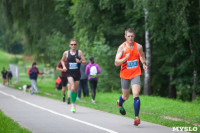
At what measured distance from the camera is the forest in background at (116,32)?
21.3 metres

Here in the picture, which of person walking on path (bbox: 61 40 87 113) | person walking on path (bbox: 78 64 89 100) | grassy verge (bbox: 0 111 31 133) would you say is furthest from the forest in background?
grassy verge (bbox: 0 111 31 133)

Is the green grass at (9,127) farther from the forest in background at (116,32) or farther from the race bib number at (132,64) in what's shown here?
the forest in background at (116,32)

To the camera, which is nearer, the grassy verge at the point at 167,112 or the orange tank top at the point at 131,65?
the orange tank top at the point at 131,65

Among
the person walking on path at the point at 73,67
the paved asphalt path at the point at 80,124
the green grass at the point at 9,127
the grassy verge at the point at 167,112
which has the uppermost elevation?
the person walking on path at the point at 73,67

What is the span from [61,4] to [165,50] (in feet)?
27.5

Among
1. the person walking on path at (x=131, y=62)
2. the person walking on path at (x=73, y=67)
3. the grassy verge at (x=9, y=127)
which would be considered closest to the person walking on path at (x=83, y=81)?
the person walking on path at (x=73, y=67)

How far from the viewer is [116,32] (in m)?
28.7

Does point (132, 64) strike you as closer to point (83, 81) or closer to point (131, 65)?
point (131, 65)

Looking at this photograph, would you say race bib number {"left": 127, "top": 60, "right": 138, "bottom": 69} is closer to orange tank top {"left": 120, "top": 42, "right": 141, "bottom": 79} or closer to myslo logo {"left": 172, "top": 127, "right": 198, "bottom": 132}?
orange tank top {"left": 120, "top": 42, "right": 141, "bottom": 79}

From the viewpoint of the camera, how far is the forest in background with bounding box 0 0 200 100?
69.9ft

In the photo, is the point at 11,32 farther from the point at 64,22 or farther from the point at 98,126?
the point at 98,126

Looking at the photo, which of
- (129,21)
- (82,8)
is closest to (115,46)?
(129,21)

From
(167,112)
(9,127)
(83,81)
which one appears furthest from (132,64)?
(83,81)

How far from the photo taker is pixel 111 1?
23.7 m
